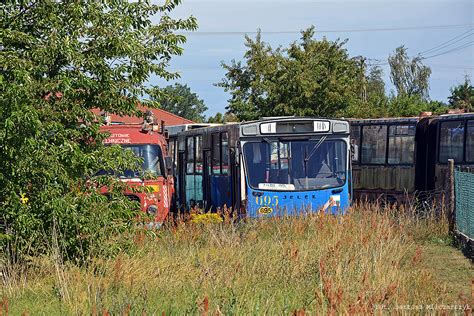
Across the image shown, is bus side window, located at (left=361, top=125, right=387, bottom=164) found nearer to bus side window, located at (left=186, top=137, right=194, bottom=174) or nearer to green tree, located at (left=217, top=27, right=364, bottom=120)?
bus side window, located at (left=186, top=137, right=194, bottom=174)

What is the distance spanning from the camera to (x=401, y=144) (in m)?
27.7

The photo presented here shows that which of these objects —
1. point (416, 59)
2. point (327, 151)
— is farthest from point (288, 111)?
point (416, 59)

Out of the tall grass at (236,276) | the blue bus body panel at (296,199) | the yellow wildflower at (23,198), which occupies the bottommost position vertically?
the tall grass at (236,276)

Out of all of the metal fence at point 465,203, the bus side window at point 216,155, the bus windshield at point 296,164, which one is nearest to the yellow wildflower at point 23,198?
the metal fence at point 465,203

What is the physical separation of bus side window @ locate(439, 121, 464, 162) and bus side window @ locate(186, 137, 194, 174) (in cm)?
715

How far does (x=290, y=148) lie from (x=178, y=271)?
338 inches

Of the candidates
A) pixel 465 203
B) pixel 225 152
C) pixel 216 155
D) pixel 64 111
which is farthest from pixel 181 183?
pixel 64 111

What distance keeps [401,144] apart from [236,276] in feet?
60.6

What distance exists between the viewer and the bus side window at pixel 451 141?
79.7 ft

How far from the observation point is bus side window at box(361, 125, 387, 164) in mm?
28172

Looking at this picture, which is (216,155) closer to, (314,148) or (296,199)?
(314,148)

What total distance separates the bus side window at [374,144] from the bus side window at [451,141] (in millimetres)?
3049

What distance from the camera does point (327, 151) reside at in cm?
1903

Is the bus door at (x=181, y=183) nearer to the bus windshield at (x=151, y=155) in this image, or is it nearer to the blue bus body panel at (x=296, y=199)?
the bus windshield at (x=151, y=155)
